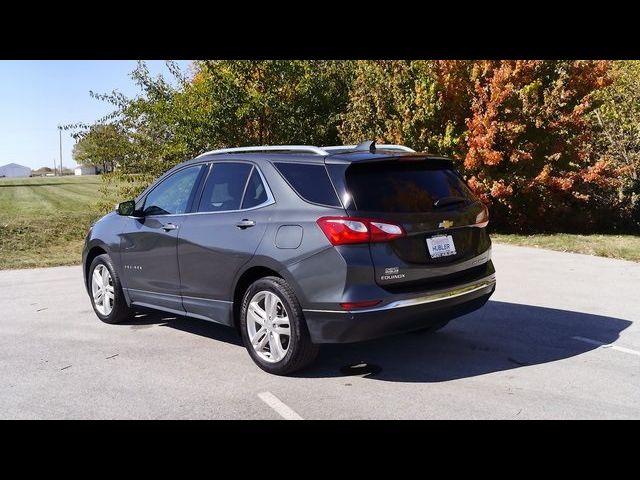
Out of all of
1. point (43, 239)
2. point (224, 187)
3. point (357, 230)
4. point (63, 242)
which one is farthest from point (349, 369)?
point (43, 239)

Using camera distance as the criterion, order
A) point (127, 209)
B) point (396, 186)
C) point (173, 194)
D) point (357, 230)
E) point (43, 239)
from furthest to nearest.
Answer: point (43, 239)
point (127, 209)
point (173, 194)
point (396, 186)
point (357, 230)

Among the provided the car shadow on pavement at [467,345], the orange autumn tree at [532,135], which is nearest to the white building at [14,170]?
the orange autumn tree at [532,135]

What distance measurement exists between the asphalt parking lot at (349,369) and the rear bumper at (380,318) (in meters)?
0.41

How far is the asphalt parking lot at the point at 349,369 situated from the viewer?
13.4 ft

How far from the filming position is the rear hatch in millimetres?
4344

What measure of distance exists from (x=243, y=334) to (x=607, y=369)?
2.83m

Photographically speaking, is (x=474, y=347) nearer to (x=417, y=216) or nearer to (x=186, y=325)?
(x=417, y=216)

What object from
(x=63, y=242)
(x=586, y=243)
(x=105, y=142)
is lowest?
(x=63, y=242)

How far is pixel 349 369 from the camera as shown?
4887 millimetres

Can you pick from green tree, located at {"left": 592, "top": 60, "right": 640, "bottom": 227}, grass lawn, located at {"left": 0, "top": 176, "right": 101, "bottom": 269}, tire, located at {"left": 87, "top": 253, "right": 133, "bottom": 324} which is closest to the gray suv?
tire, located at {"left": 87, "top": 253, "right": 133, "bottom": 324}

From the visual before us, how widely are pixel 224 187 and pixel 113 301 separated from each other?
6.89 feet

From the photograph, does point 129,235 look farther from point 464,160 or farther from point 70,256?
point 464,160

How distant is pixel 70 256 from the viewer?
42.0 ft

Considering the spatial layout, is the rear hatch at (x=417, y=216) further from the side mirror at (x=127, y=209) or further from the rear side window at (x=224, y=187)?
the side mirror at (x=127, y=209)
